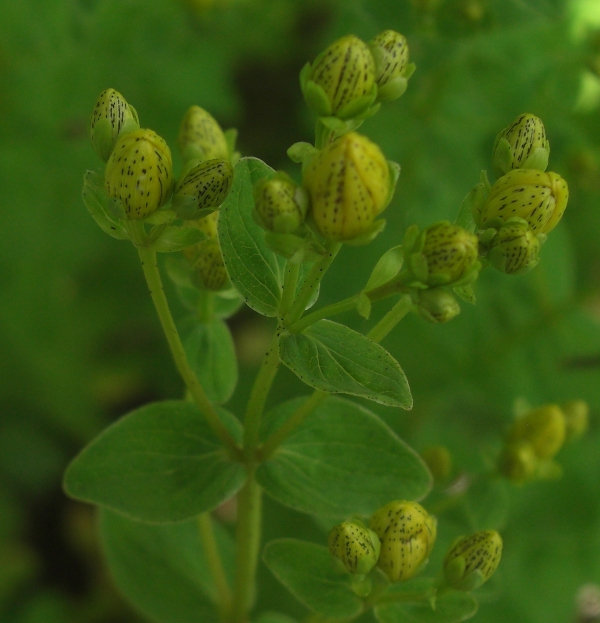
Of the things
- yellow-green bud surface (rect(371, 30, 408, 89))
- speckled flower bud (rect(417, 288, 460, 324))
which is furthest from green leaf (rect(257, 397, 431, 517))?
yellow-green bud surface (rect(371, 30, 408, 89))

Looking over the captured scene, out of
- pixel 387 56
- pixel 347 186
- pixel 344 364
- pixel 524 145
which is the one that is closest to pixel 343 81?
pixel 387 56

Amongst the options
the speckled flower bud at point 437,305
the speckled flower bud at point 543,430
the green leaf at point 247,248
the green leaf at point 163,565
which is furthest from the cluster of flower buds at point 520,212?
the green leaf at point 163,565

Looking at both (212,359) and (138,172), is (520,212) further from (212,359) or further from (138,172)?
(212,359)

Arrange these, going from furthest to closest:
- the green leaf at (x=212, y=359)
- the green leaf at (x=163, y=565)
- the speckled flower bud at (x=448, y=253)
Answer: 1. the green leaf at (x=163, y=565)
2. the green leaf at (x=212, y=359)
3. the speckled flower bud at (x=448, y=253)

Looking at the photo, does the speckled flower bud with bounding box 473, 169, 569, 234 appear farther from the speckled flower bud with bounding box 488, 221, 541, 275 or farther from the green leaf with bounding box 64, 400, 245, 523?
the green leaf with bounding box 64, 400, 245, 523

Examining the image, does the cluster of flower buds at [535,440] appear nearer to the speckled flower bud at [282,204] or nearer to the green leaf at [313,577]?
the green leaf at [313,577]

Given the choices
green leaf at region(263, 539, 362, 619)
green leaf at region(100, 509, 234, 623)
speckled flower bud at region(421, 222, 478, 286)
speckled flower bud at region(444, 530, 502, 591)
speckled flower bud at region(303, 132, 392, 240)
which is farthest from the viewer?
green leaf at region(100, 509, 234, 623)
